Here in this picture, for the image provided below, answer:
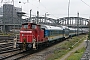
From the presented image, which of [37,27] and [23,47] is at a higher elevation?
[37,27]

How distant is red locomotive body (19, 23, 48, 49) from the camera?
22.7 m

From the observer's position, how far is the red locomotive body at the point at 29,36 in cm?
2272

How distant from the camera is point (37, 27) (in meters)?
24.2

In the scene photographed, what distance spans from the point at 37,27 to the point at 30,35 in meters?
1.54

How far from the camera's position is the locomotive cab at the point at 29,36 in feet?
74.4

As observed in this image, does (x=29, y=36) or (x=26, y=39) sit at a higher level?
(x=29, y=36)

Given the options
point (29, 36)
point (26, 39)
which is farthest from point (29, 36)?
point (26, 39)

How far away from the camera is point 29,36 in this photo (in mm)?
23156

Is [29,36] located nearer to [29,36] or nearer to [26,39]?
[29,36]

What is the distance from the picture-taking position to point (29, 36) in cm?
2316

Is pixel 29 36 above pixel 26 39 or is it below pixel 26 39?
above

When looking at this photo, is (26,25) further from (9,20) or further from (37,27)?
(9,20)

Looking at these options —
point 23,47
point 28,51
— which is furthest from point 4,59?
point 28,51

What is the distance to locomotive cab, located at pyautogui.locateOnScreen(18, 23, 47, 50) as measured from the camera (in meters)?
22.7
